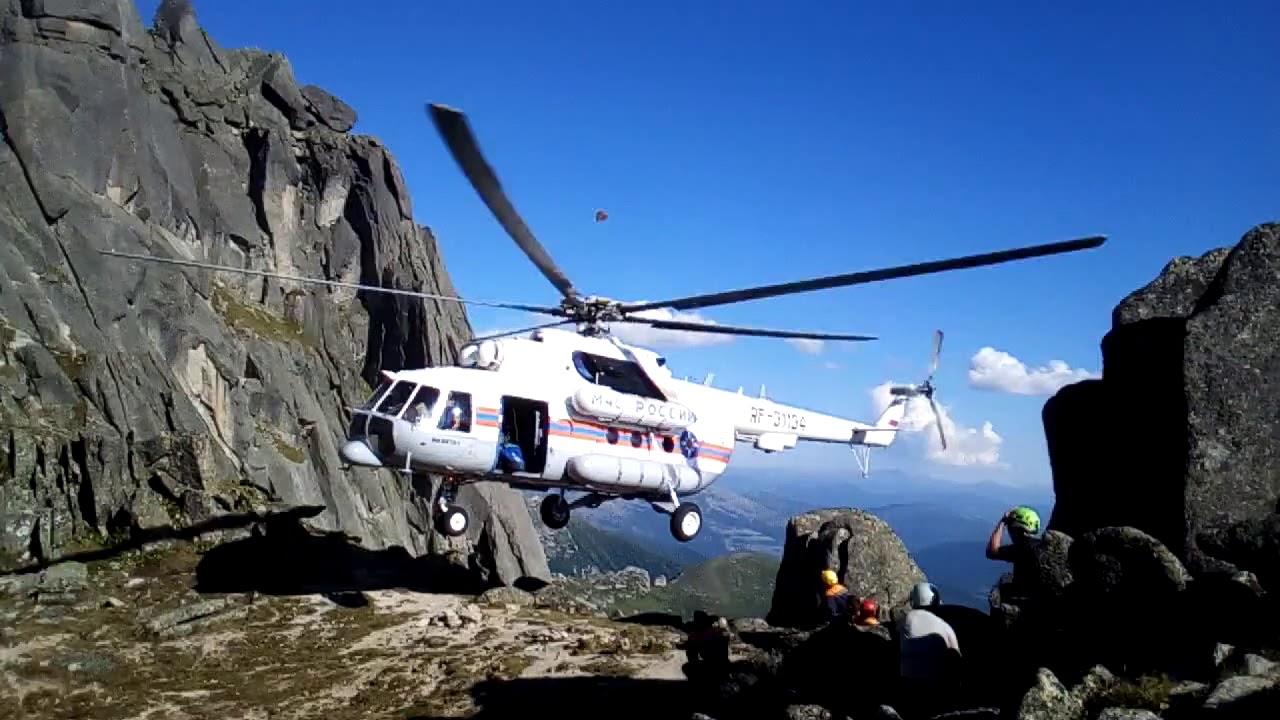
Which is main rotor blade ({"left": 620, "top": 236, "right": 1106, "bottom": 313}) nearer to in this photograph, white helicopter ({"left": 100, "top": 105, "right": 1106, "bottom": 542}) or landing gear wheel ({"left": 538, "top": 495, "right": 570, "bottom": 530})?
white helicopter ({"left": 100, "top": 105, "right": 1106, "bottom": 542})

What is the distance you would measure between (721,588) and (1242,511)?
195m

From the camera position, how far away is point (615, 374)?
65.0 ft

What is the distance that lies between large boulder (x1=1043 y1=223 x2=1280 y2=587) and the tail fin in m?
14.4

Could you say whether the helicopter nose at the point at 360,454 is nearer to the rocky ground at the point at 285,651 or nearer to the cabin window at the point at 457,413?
the cabin window at the point at 457,413

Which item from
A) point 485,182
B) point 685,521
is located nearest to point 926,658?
point 485,182

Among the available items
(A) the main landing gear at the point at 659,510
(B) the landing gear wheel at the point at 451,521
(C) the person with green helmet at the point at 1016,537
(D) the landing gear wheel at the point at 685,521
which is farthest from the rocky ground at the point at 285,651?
(C) the person with green helmet at the point at 1016,537

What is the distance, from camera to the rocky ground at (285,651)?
1356 centimetres

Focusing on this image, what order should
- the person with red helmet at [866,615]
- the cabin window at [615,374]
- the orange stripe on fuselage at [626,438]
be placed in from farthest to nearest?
the cabin window at [615,374] < the orange stripe on fuselage at [626,438] < the person with red helmet at [866,615]

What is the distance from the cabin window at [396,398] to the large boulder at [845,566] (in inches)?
302

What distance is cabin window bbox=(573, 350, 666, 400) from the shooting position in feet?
63.5

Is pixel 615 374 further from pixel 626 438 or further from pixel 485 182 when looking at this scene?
pixel 485 182

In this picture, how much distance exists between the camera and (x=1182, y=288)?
1075 centimetres

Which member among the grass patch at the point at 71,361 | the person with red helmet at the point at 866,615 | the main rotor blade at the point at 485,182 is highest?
the main rotor blade at the point at 485,182

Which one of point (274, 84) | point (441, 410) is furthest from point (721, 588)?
point (441, 410)
